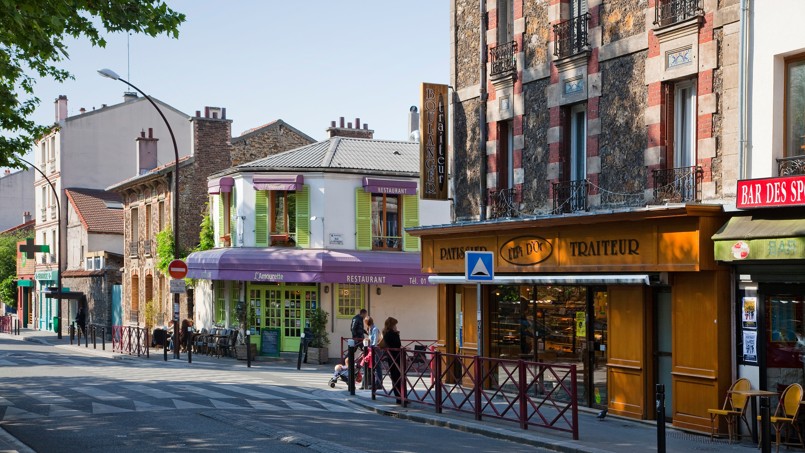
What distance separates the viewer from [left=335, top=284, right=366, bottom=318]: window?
30828mm

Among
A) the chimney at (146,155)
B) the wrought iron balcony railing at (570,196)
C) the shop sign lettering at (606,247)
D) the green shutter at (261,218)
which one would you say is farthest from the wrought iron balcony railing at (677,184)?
the chimney at (146,155)

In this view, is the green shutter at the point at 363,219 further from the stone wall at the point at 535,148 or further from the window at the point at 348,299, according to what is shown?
the stone wall at the point at 535,148

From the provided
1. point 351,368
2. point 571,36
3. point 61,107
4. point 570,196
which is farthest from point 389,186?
point 61,107

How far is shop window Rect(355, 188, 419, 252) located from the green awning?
1794 cm

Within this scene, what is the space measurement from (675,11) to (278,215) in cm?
1801

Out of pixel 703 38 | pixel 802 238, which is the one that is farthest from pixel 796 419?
pixel 703 38

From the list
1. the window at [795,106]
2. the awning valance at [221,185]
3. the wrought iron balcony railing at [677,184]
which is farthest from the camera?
the awning valance at [221,185]

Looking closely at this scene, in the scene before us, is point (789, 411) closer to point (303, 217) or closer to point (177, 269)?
point (177, 269)

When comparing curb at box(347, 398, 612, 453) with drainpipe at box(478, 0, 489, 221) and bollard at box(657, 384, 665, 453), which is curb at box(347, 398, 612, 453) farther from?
drainpipe at box(478, 0, 489, 221)

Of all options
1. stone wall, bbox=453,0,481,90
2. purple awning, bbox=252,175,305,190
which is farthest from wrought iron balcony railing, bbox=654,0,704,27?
purple awning, bbox=252,175,305,190

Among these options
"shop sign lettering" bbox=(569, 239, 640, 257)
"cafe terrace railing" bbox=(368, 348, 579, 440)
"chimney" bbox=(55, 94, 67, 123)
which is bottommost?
"cafe terrace railing" bbox=(368, 348, 579, 440)

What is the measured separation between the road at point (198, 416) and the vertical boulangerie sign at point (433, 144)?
457 centimetres

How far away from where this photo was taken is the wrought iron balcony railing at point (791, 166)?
42.5ft

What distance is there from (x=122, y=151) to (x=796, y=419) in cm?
4562
